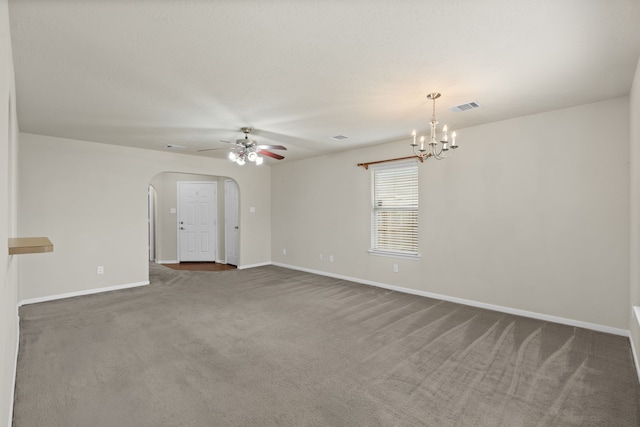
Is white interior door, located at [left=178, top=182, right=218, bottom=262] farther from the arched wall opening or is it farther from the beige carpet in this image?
the beige carpet

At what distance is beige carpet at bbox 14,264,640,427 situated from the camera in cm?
210

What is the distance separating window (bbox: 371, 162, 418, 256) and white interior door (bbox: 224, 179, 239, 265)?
3637mm

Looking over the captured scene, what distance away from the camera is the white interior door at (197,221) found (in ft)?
27.3

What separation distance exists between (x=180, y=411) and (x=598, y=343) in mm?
3868

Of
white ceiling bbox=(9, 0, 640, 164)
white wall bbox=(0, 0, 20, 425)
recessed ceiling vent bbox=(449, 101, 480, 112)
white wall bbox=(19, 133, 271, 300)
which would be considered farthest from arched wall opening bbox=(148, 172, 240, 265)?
white wall bbox=(0, 0, 20, 425)

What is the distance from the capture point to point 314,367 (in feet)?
8.94

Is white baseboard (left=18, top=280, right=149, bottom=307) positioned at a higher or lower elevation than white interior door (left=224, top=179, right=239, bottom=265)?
lower

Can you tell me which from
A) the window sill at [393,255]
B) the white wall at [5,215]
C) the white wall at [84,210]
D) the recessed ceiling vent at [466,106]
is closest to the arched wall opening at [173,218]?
the white wall at [84,210]

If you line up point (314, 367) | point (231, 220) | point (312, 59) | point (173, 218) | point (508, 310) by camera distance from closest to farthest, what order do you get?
point (312, 59) < point (314, 367) < point (508, 310) < point (231, 220) < point (173, 218)

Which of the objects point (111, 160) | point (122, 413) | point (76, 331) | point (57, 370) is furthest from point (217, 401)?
point (111, 160)

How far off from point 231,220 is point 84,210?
3.32 m

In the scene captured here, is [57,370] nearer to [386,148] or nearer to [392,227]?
[392,227]

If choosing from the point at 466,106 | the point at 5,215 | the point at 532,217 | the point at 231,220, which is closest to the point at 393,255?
the point at 532,217

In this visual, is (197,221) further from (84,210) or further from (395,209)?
(395,209)
